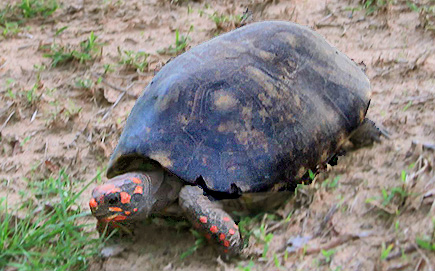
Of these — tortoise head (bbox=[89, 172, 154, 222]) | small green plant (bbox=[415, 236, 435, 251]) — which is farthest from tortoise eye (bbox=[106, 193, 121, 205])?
small green plant (bbox=[415, 236, 435, 251])

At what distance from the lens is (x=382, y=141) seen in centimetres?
333

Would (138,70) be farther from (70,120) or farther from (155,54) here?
(70,120)

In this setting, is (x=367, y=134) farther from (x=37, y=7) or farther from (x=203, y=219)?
(x=37, y=7)

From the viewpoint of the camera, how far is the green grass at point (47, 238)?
9.80 feet

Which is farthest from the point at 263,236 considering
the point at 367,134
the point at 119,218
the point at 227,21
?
the point at 227,21

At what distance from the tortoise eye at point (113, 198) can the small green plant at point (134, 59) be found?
237cm

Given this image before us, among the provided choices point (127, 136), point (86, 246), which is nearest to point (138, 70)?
point (127, 136)

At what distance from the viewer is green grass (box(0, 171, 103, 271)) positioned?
118 inches

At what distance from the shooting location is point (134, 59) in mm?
5152

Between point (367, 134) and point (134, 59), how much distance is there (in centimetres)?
258

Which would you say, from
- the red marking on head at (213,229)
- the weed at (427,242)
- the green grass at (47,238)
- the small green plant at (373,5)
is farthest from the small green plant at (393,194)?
the small green plant at (373,5)

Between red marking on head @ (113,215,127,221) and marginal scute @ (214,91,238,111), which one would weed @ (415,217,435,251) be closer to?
marginal scute @ (214,91,238,111)

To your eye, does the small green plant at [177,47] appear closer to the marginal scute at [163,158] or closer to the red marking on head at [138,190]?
the marginal scute at [163,158]

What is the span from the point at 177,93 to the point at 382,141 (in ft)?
4.33
